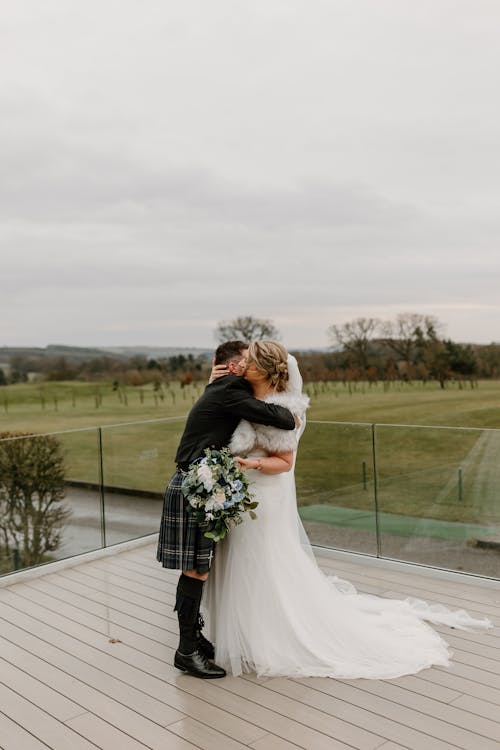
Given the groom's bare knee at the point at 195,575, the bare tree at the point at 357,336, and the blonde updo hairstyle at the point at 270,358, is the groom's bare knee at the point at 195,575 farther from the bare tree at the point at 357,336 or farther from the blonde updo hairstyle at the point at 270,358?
the bare tree at the point at 357,336

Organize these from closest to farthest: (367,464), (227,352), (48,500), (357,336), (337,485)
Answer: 1. (227,352)
2. (367,464)
3. (337,485)
4. (48,500)
5. (357,336)

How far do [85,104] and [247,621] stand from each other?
11.1 metres

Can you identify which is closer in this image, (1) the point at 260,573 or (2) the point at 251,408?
(2) the point at 251,408

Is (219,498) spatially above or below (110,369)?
below

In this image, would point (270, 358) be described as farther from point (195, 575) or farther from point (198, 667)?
point (198, 667)

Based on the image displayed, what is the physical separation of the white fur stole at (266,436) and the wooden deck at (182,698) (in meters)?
1.03

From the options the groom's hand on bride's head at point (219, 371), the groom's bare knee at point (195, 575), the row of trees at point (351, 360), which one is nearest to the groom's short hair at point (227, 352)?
the groom's hand on bride's head at point (219, 371)

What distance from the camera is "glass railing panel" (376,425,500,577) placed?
4344 millimetres

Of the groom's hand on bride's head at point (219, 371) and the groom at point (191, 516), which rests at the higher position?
the groom's hand on bride's head at point (219, 371)

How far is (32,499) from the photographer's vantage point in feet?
22.8

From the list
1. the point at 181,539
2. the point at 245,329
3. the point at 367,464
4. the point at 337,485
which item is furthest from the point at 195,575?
the point at 245,329

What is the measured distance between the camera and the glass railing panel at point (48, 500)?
207 inches

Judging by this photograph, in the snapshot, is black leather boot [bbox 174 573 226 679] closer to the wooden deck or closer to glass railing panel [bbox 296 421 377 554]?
the wooden deck

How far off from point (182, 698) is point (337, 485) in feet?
9.06
